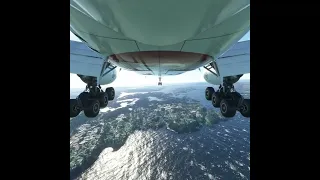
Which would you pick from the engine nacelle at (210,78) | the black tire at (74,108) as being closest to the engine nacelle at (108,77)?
the black tire at (74,108)

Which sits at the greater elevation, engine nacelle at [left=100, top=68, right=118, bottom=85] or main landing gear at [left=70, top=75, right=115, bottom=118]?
engine nacelle at [left=100, top=68, right=118, bottom=85]

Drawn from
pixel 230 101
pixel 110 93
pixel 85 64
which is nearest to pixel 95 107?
pixel 85 64

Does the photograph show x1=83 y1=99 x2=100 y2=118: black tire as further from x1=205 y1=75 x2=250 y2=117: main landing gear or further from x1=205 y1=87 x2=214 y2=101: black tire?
x1=205 y1=87 x2=214 y2=101: black tire

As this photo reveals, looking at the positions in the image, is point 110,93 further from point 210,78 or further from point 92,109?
point 210,78

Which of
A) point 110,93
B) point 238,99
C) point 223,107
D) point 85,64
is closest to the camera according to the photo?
point 85,64

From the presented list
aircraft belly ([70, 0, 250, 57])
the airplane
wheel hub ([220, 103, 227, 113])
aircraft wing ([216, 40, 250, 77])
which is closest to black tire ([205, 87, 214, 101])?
wheel hub ([220, 103, 227, 113])
